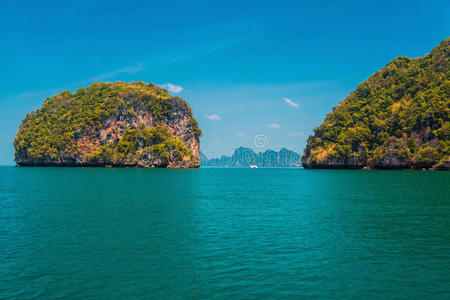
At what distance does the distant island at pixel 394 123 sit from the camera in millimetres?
111938

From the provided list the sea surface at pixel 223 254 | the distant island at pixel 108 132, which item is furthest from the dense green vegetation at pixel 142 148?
the sea surface at pixel 223 254

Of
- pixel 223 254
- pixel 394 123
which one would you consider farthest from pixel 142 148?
pixel 223 254

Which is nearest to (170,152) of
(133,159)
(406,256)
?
(133,159)

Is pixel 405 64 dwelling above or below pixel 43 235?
above

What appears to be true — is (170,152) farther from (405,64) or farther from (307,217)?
(307,217)

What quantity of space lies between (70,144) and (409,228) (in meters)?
171

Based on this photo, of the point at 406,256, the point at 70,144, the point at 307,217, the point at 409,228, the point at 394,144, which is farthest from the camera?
the point at 70,144

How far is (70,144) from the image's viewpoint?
537 ft

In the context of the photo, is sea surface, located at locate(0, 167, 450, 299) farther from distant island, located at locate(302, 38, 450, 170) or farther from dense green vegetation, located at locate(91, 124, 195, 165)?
dense green vegetation, located at locate(91, 124, 195, 165)

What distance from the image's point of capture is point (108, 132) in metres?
172

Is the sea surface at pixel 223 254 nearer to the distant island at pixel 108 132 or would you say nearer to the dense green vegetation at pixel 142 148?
the dense green vegetation at pixel 142 148

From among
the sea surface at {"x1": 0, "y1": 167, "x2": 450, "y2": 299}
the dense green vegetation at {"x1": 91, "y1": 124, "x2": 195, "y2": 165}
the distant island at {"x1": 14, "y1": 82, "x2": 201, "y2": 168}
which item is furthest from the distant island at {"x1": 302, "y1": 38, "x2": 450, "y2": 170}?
the sea surface at {"x1": 0, "y1": 167, "x2": 450, "y2": 299}

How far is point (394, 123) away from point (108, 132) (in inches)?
5686

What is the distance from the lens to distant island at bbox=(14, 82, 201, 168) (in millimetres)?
165500
